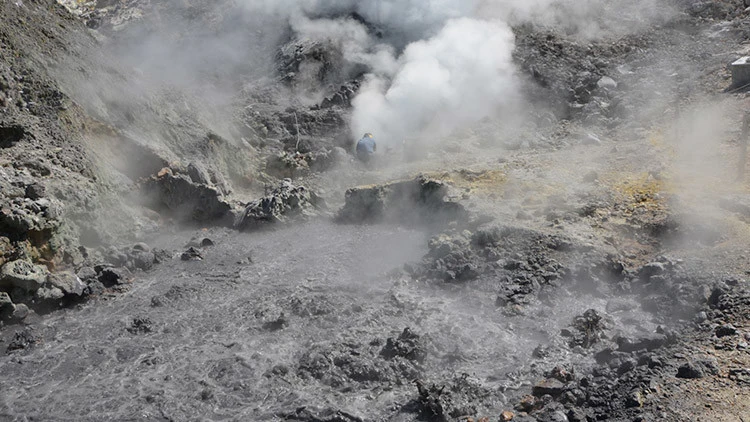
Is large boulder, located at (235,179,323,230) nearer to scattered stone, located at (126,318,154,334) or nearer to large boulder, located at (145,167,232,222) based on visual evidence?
large boulder, located at (145,167,232,222)

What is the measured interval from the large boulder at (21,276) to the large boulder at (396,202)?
4926 mm

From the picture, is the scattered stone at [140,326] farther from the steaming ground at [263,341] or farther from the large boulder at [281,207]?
the large boulder at [281,207]

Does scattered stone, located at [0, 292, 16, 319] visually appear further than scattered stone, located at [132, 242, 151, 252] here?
No

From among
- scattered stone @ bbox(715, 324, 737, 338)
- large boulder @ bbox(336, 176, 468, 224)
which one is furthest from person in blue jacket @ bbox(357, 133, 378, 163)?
scattered stone @ bbox(715, 324, 737, 338)

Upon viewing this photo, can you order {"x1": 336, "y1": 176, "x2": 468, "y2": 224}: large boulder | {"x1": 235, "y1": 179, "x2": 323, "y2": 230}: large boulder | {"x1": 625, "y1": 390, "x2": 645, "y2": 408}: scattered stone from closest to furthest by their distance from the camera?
{"x1": 625, "y1": 390, "x2": 645, "y2": 408}: scattered stone, {"x1": 336, "y1": 176, "x2": 468, "y2": 224}: large boulder, {"x1": 235, "y1": 179, "x2": 323, "y2": 230}: large boulder

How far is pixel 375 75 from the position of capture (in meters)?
15.1

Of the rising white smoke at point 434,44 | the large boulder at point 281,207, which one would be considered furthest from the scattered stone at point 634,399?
the rising white smoke at point 434,44

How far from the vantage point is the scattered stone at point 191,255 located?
9672mm

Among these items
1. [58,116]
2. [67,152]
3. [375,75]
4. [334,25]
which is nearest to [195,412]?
[67,152]

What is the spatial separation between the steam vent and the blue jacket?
3 centimetres

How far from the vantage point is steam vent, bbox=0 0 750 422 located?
21.5 ft

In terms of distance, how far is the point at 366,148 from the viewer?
12945 mm

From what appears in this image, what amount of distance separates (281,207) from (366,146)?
9.11ft

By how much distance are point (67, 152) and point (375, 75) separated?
24.5 ft
